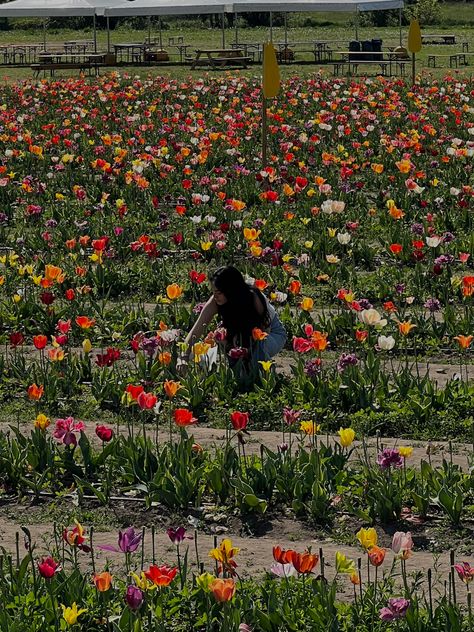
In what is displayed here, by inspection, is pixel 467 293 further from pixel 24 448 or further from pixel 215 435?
pixel 24 448

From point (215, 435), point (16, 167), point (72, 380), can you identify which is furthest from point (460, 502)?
point (16, 167)

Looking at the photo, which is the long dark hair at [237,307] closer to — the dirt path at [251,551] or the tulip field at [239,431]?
the tulip field at [239,431]

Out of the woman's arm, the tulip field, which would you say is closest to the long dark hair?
the woman's arm

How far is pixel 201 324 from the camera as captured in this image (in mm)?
7609

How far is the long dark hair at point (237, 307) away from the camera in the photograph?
24.5ft

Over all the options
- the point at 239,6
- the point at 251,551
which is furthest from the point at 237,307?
the point at 239,6

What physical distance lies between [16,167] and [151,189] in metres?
2.52

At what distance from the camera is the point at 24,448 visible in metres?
6.21

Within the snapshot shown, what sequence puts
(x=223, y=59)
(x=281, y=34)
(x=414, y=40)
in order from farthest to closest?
(x=281, y=34) < (x=223, y=59) < (x=414, y=40)

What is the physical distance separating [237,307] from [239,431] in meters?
2.22

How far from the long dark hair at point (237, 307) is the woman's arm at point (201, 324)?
6 centimetres

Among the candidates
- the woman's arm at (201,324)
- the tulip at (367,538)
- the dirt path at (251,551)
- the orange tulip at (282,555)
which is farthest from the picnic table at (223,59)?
the orange tulip at (282,555)

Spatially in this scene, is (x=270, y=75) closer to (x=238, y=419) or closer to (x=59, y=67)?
(x=238, y=419)

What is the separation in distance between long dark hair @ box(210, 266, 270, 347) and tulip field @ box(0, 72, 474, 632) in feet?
0.56
